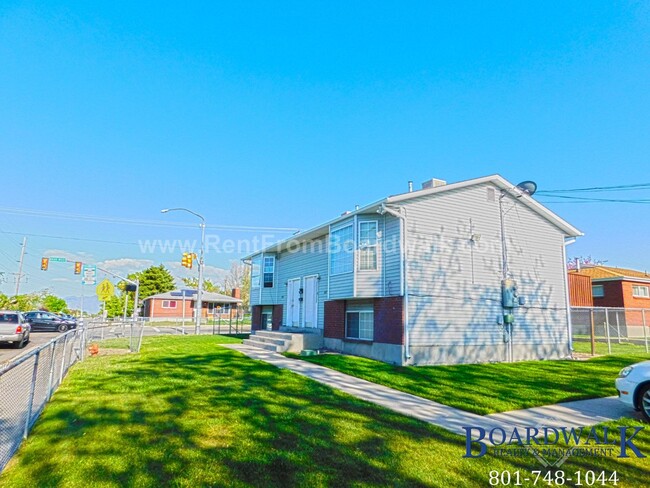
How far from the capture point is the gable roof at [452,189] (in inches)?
509

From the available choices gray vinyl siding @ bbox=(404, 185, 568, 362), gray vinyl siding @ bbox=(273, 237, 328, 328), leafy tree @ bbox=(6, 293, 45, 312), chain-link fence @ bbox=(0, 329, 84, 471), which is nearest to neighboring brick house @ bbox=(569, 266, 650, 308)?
gray vinyl siding @ bbox=(404, 185, 568, 362)

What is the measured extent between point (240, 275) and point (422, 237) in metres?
62.9

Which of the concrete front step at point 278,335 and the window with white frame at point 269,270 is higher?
the window with white frame at point 269,270

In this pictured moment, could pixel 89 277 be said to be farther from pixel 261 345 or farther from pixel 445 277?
pixel 445 277

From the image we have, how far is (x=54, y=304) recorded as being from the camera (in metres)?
55.5

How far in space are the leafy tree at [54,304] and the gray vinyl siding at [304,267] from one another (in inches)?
1875

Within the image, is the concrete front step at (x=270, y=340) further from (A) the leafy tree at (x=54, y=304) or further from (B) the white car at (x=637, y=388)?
(A) the leafy tree at (x=54, y=304)

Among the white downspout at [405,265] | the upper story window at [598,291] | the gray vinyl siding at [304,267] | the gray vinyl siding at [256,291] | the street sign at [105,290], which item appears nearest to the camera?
the white downspout at [405,265]

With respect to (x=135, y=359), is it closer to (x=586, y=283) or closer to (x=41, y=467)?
(x=41, y=467)

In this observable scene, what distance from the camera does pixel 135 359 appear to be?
12469 mm

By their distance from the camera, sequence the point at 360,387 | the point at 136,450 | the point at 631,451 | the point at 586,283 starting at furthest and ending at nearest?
the point at 586,283 → the point at 360,387 → the point at 631,451 → the point at 136,450

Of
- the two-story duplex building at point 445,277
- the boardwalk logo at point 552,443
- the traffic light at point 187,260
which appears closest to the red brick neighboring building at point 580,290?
the two-story duplex building at point 445,277

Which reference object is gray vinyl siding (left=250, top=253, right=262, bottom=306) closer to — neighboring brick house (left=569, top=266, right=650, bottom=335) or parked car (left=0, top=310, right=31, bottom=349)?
parked car (left=0, top=310, right=31, bottom=349)

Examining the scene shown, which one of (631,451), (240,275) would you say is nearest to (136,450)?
(631,451)
